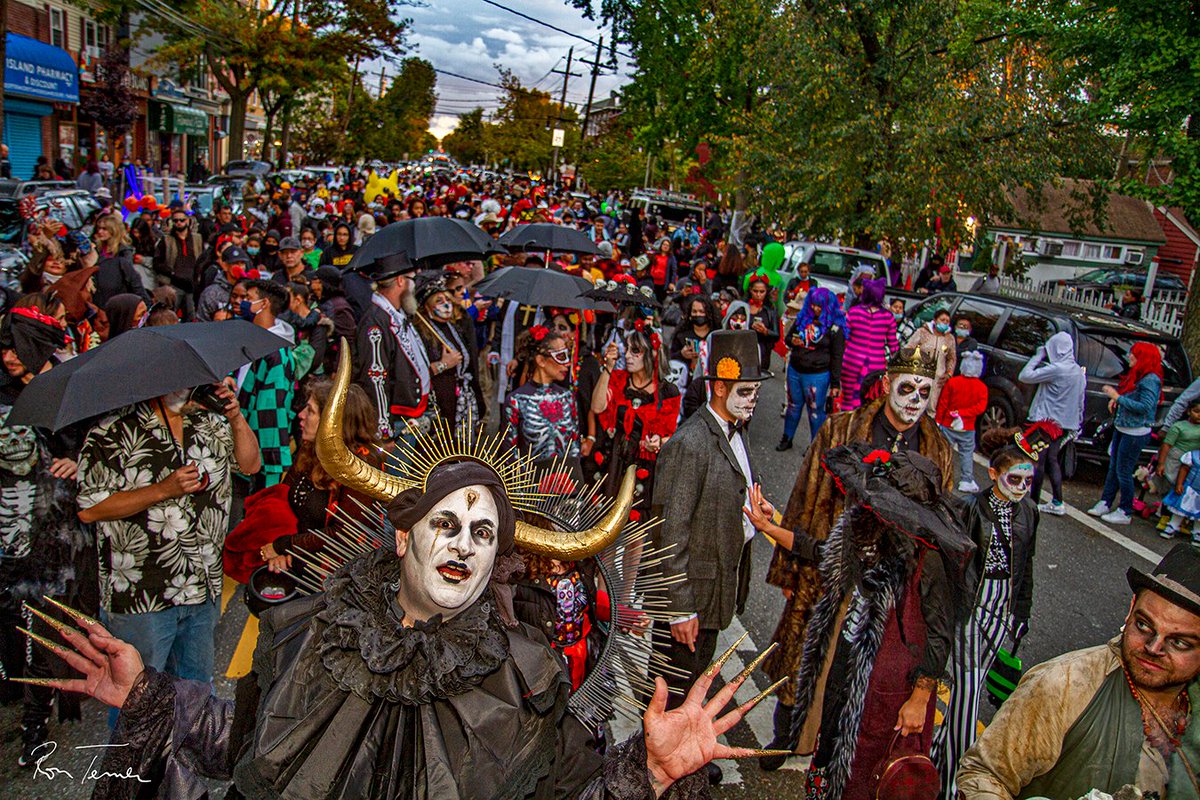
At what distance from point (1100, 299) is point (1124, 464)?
18.5 meters

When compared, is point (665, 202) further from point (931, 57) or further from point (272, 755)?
point (272, 755)

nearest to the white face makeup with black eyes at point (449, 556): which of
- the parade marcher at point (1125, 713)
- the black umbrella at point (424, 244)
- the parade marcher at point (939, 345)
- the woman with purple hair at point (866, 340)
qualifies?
the parade marcher at point (1125, 713)

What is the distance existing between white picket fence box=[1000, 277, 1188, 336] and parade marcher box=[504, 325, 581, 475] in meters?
11.5

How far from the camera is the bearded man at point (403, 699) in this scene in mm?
2121

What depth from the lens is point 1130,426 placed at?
27.4ft

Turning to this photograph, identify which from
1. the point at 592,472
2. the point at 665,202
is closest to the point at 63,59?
the point at 665,202

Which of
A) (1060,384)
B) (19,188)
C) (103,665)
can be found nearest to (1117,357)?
(1060,384)

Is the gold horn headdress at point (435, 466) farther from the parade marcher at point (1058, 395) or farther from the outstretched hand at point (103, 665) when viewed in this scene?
the parade marcher at point (1058, 395)

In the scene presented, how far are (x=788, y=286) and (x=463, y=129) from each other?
304ft

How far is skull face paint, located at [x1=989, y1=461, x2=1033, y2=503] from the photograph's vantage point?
4.20m

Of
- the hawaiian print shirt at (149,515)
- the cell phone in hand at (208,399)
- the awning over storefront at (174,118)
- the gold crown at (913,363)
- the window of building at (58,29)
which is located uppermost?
the window of building at (58,29)

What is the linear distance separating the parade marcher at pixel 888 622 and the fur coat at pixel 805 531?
594mm

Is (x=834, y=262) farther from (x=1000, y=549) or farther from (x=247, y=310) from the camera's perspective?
(x=1000, y=549)

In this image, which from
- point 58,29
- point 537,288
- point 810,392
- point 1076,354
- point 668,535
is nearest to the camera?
point 668,535
